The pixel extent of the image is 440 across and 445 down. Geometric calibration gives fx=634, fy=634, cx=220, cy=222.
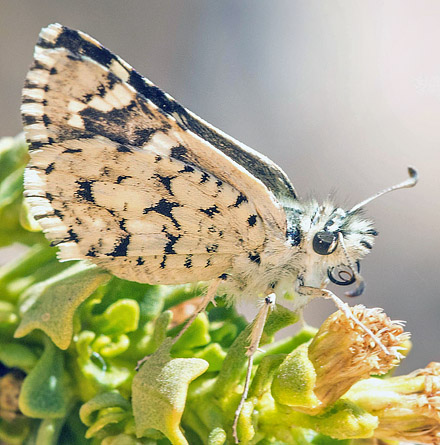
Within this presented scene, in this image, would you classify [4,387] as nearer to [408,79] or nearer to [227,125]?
[227,125]

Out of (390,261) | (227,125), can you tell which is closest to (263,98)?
(227,125)

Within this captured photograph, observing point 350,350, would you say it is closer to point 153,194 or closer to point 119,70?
point 153,194

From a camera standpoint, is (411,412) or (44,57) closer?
(411,412)

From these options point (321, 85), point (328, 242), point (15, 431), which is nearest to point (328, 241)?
point (328, 242)

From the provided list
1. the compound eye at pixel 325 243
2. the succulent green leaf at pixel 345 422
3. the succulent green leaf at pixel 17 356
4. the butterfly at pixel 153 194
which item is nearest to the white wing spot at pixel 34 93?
the butterfly at pixel 153 194

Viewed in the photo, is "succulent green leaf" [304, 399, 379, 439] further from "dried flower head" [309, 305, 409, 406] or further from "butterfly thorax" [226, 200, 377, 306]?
"butterfly thorax" [226, 200, 377, 306]

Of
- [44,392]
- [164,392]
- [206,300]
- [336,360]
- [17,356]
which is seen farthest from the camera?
[206,300]

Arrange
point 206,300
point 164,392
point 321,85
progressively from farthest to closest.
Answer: point 321,85 < point 206,300 < point 164,392
